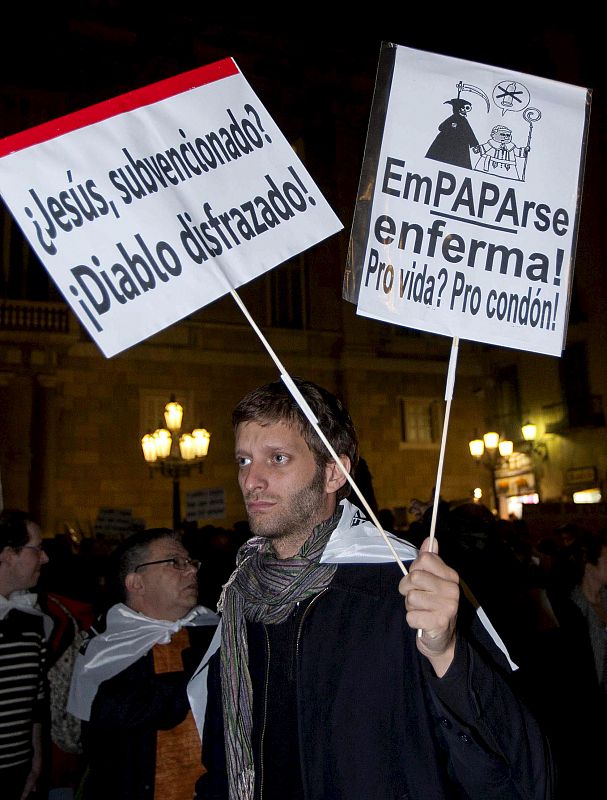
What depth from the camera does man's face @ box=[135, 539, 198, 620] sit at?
3719 mm

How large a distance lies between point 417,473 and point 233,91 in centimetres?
1864

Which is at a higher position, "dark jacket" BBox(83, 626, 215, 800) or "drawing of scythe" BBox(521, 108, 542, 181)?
"drawing of scythe" BBox(521, 108, 542, 181)

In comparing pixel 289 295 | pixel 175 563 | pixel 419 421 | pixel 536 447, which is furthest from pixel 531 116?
pixel 536 447

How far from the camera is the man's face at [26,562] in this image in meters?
4.21

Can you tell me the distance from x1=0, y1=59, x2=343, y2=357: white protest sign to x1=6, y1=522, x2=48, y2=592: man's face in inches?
99.0

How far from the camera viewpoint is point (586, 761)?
13.8ft

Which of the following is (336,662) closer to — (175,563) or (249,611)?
(249,611)

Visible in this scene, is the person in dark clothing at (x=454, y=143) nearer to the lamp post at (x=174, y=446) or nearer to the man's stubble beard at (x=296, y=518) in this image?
the man's stubble beard at (x=296, y=518)

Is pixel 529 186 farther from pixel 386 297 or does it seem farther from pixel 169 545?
pixel 169 545

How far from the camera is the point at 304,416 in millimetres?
2475

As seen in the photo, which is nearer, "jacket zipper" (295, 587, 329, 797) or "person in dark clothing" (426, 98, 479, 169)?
"jacket zipper" (295, 587, 329, 797)

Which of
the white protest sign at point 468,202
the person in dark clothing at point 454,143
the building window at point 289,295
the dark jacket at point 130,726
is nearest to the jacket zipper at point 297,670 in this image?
the white protest sign at point 468,202

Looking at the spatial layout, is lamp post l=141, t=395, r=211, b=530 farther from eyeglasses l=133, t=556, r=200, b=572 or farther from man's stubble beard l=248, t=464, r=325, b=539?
man's stubble beard l=248, t=464, r=325, b=539

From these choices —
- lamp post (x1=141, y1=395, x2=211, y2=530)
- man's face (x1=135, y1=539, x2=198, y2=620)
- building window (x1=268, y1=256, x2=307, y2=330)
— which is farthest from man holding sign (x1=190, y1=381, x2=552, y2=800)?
building window (x1=268, y1=256, x2=307, y2=330)
